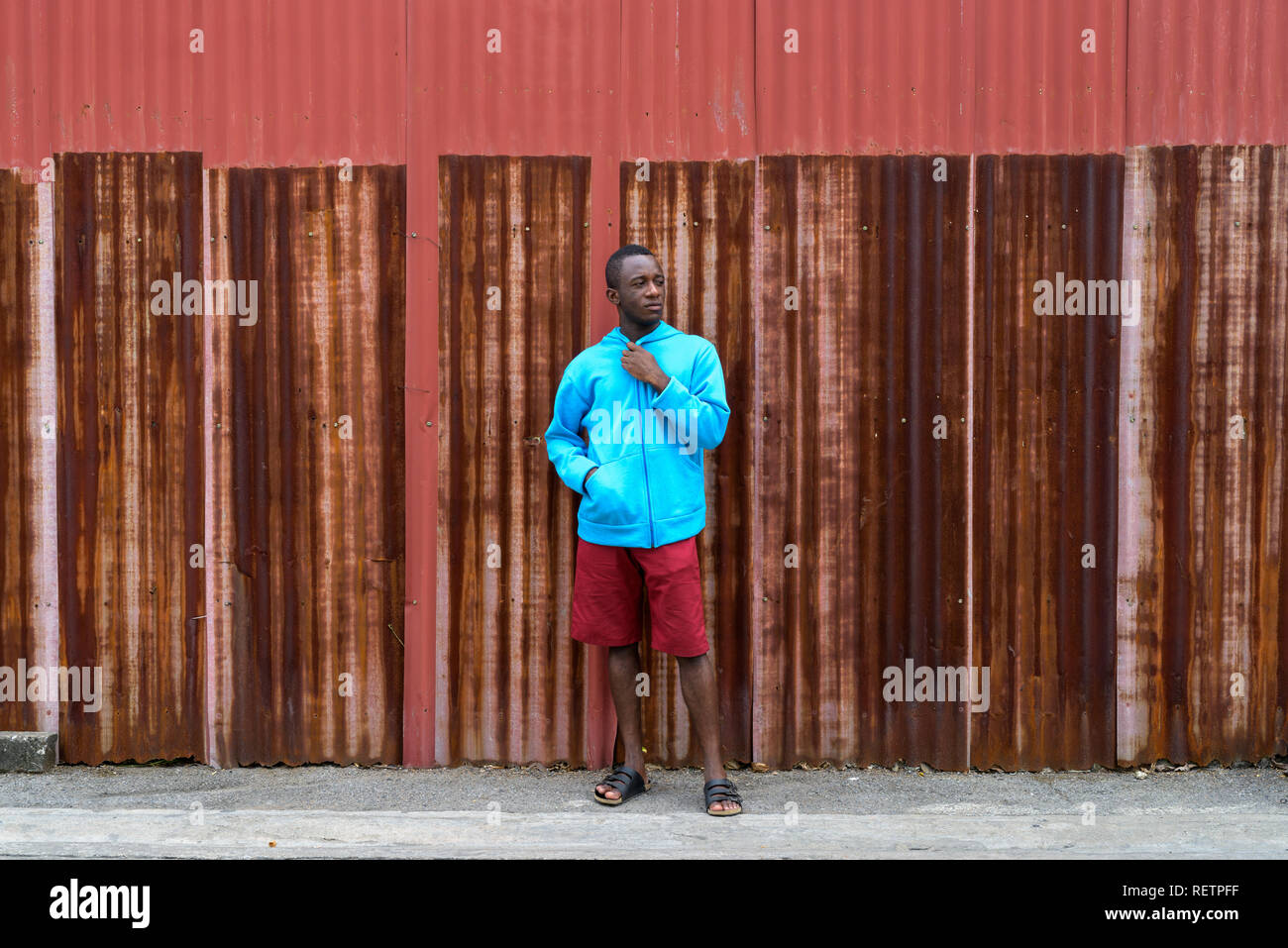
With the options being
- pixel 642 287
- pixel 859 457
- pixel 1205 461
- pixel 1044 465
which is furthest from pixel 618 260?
pixel 1205 461

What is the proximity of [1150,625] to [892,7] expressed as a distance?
2860 millimetres

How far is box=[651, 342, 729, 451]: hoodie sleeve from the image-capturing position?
3.91 meters

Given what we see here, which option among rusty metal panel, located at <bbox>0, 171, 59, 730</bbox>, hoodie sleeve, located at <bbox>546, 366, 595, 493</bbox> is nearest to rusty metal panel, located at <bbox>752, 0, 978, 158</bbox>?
hoodie sleeve, located at <bbox>546, 366, 595, 493</bbox>

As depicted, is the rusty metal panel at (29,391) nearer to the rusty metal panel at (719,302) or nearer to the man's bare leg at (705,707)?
the rusty metal panel at (719,302)

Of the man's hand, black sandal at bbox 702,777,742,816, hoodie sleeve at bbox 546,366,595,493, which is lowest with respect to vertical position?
black sandal at bbox 702,777,742,816

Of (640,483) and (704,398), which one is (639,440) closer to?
(640,483)

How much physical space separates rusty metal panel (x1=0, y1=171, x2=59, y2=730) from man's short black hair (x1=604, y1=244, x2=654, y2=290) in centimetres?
250

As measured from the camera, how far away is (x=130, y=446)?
4605 millimetres

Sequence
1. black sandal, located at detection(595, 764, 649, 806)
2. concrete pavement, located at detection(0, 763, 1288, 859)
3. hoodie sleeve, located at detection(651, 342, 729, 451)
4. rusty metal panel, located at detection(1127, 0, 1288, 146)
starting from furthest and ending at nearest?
rusty metal panel, located at detection(1127, 0, 1288, 146), black sandal, located at detection(595, 764, 649, 806), hoodie sleeve, located at detection(651, 342, 729, 451), concrete pavement, located at detection(0, 763, 1288, 859)

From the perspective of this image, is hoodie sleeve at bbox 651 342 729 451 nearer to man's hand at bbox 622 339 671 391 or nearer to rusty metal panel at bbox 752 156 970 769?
man's hand at bbox 622 339 671 391

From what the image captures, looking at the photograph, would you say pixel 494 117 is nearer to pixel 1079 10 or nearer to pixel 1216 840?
pixel 1079 10

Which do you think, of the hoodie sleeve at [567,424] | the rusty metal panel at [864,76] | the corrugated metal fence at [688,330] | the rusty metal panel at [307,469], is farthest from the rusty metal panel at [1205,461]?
the rusty metal panel at [307,469]

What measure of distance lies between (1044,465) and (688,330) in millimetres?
1635

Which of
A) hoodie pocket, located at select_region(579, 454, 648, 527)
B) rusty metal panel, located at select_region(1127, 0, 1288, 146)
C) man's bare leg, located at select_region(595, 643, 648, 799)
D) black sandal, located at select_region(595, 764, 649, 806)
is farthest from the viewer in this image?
rusty metal panel, located at select_region(1127, 0, 1288, 146)
